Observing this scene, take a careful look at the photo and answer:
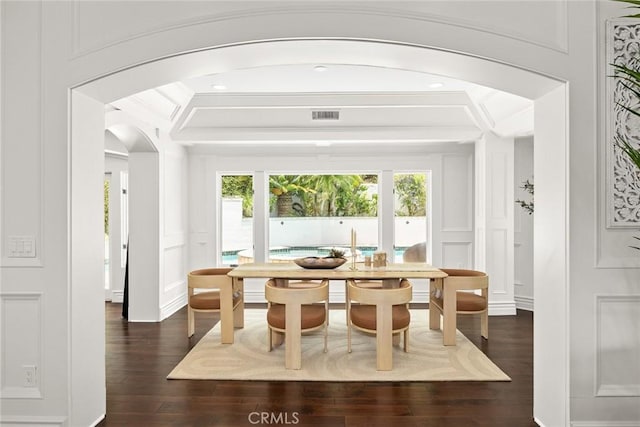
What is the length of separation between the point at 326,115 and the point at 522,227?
10.3 feet

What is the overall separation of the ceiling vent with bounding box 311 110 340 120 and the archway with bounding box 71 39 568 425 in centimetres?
245

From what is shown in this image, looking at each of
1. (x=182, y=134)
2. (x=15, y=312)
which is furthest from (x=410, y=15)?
(x=182, y=134)

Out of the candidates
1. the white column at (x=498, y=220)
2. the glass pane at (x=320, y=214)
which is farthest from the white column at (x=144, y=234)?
the white column at (x=498, y=220)

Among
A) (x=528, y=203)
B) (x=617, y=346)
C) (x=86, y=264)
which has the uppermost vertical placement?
(x=528, y=203)

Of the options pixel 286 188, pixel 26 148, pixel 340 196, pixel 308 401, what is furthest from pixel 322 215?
pixel 26 148

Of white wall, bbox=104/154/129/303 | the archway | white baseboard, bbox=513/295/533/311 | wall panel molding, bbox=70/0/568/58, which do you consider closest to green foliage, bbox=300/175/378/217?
white baseboard, bbox=513/295/533/311

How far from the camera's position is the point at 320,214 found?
634 cm

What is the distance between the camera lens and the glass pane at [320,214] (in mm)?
6227

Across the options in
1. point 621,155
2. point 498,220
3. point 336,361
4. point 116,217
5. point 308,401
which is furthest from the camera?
point 116,217

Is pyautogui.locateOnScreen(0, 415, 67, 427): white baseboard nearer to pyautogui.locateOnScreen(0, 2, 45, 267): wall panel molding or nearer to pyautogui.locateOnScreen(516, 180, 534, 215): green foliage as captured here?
pyautogui.locateOnScreen(0, 2, 45, 267): wall panel molding

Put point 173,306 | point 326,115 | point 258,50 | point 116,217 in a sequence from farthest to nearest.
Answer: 1. point 116,217
2. point 173,306
3. point 326,115
4. point 258,50

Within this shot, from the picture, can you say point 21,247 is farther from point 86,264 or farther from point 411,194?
point 411,194

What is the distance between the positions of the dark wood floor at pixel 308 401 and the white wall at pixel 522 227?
81.1 inches

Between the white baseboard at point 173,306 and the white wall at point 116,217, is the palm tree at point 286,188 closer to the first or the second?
the white baseboard at point 173,306
